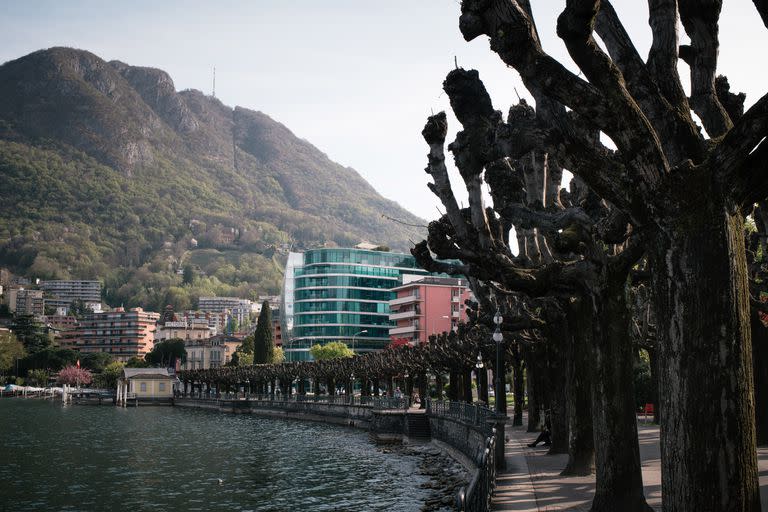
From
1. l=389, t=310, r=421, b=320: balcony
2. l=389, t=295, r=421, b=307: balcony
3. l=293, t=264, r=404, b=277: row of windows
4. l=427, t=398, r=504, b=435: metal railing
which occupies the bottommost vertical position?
l=427, t=398, r=504, b=435: metal railing

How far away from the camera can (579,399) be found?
20.6 metres

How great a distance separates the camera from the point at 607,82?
9391mm

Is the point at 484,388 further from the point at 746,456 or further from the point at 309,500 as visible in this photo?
the point at 746,456

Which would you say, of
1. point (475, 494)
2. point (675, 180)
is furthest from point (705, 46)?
point (475, 494)

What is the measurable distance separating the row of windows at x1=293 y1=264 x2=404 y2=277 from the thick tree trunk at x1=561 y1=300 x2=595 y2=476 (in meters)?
141

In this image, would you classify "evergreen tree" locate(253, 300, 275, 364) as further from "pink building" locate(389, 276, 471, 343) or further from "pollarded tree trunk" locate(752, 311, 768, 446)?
"pollarded tree trunk" locate(752, 311, 768, 446)

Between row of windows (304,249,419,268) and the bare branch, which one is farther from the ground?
row of windows (304,249,419,268)

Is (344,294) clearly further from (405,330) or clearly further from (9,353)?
(9,353)

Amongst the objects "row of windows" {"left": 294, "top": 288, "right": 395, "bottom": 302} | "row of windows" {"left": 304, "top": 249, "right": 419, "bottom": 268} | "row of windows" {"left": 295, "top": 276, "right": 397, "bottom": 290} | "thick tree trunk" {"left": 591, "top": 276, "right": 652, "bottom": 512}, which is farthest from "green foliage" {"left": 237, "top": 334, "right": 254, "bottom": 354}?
"thick tree trunk" {"left": 591, "top": 276, "right": 652, "bottom": 512}

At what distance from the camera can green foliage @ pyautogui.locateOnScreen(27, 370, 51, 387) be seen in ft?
627

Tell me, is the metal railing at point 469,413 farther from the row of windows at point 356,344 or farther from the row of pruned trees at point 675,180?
the row of windows at point 356,344

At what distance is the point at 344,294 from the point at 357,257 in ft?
27.8

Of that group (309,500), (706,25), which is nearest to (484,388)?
(309,500)

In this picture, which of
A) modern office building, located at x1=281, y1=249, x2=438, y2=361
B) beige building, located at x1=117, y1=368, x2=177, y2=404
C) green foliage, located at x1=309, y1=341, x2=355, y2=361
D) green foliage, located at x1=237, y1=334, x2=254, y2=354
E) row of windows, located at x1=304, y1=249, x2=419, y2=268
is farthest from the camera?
green foliage, located at x1=237, y1=334, x2=254, y2=354
